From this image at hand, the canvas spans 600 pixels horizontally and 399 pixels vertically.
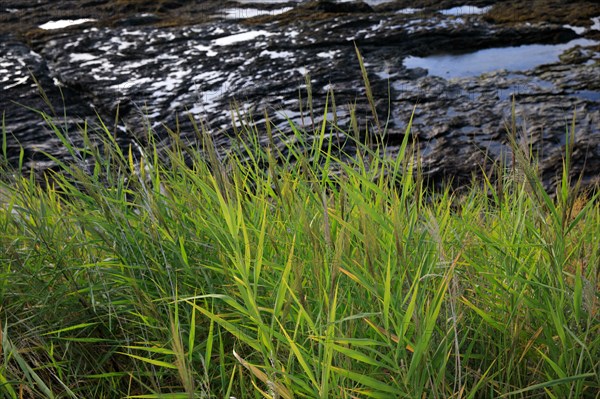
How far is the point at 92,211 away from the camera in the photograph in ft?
5.80

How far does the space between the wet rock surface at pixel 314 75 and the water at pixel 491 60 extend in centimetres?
6

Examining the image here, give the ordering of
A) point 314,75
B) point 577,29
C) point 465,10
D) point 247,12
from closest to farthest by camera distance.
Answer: point 314,75, point 577,29, point 465,10, point 247,12

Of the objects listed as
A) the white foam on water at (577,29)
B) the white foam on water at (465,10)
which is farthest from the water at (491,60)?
the white foam on water at (465,10)

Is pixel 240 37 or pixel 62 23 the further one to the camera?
pixel 62 23

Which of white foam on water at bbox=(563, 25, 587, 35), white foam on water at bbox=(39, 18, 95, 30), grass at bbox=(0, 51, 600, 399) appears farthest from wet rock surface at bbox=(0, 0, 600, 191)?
grass at bbox=(0, 51, 600, 399)

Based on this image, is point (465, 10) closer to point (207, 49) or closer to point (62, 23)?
point (207, 49)

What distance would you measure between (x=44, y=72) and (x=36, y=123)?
1.23 m

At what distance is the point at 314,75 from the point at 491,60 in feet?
4.41

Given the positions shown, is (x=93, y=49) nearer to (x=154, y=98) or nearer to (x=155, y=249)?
(x=154, y=98)

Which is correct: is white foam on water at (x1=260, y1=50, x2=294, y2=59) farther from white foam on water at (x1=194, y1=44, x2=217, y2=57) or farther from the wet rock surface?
white foam on water at (x1=194, y1=44, x2=217, y2=57)

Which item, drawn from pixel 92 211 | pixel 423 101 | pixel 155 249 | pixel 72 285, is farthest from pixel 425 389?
pixel 423 101

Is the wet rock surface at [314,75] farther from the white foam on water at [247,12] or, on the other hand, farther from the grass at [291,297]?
the grass at [291,297]

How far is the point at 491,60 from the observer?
5246 millimetres

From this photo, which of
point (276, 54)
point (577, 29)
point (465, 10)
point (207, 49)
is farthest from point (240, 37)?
point (577, 29)
